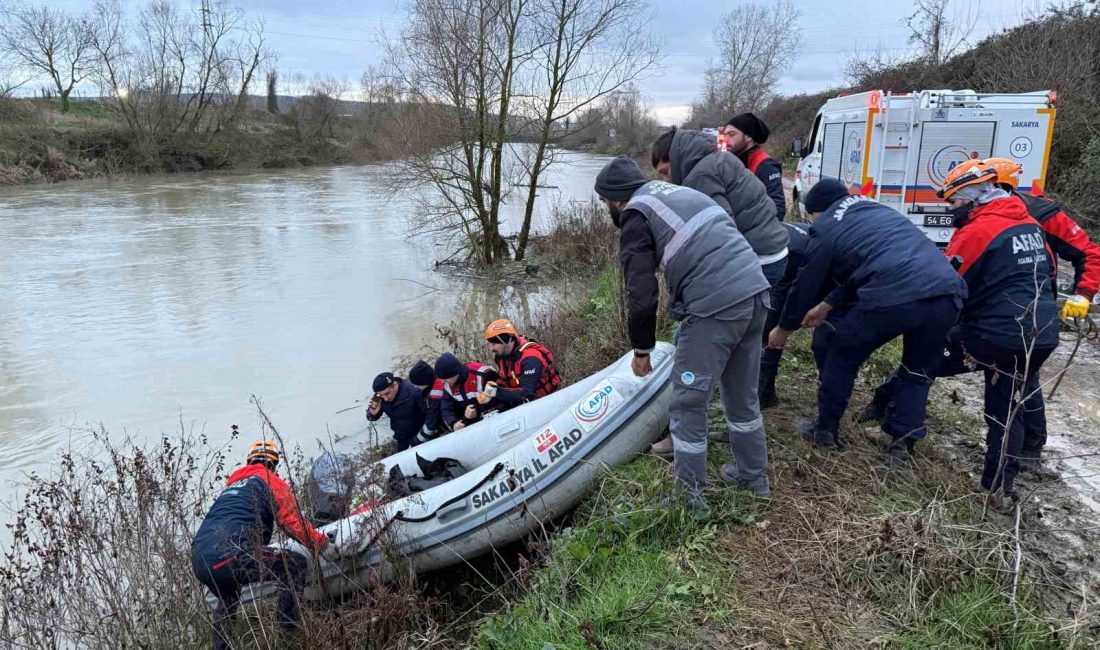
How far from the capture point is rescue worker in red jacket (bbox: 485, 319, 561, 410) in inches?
195

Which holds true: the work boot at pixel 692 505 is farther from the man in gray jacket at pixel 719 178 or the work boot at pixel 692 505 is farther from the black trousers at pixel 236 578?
the black trousers at pixel 236 578

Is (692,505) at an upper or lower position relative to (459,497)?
upper

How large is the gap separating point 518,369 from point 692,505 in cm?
223

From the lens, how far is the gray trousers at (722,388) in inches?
109

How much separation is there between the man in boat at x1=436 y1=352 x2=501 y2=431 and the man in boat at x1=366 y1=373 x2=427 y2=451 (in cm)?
26

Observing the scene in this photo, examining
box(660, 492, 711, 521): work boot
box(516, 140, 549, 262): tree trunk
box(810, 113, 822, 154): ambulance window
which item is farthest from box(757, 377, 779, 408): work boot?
box(516, 140, 549, 262): tree trunk

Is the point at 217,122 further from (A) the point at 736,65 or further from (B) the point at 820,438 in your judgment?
(B) the point at 820,438

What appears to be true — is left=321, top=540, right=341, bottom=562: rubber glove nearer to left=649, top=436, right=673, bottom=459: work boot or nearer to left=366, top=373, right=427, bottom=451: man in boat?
left=649, top=436, right=673, bottom=459: work boot

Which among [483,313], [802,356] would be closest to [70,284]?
[483,313]

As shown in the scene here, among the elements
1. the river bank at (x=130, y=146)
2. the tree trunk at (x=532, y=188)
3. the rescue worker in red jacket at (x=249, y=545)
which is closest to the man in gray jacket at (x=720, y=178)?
the rescue worker in red jacket at (x=249, y=545)

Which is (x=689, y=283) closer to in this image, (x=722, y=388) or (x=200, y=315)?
(x=722, y=388)

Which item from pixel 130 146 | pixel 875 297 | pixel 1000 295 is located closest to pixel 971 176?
pixel 1000 295

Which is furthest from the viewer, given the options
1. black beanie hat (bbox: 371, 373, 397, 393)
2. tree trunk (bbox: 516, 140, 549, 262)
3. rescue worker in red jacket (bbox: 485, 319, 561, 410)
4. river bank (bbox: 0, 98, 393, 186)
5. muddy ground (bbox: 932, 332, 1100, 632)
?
river bank (bbox: 0, 98, 393, 186)

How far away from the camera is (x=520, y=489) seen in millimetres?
3611
